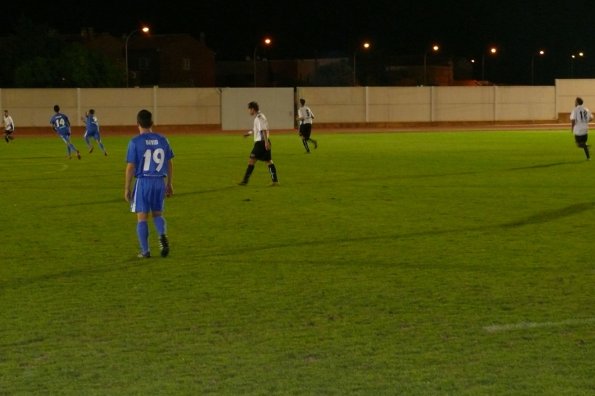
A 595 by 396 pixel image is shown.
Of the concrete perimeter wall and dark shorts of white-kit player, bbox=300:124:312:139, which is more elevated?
the concrete perimeter wall

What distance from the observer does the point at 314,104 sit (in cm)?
5972

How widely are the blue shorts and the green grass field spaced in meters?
0.64

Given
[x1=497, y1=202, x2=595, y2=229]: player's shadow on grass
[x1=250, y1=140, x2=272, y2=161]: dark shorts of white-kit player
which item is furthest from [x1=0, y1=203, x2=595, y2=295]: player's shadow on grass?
[x1=250, y1=140, x2=272, y2=161]: dark shorts of white-kit player

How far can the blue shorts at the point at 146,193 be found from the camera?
10.8 meters

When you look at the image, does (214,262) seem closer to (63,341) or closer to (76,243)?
(76,243)

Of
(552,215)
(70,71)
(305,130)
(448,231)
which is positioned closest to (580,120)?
(305,130)

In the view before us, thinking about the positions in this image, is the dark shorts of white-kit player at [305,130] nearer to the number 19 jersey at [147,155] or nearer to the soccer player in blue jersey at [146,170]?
the soccer player in blue jersey at [146,170]

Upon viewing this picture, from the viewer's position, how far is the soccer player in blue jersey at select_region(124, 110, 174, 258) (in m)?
10.7

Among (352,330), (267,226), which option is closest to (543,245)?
(267,226)

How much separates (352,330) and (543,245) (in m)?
5.12

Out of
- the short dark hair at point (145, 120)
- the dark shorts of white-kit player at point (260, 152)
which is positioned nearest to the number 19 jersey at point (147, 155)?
the short dark hair at point (145, 120)

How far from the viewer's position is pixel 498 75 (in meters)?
122

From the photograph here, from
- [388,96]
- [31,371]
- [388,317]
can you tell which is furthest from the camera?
[388,96]

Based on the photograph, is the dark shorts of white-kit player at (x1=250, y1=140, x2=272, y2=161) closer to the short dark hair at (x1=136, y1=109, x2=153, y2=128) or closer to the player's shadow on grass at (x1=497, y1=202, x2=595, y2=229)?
the player's shadow on grass at (x1=497, y1=202, x2=595, y2=229)
